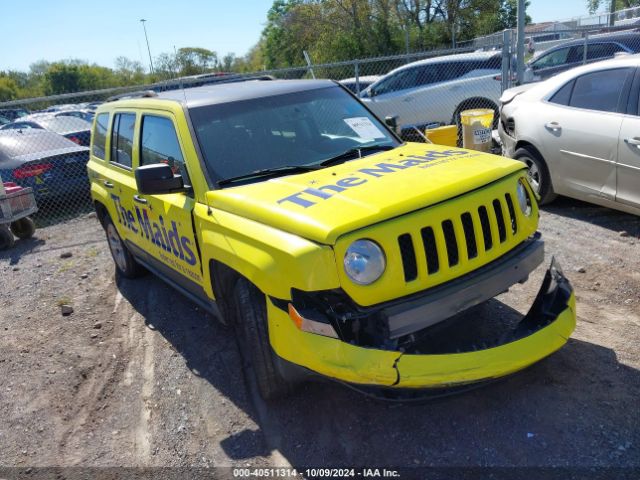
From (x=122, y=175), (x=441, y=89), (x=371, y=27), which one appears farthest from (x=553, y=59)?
(x=371, y=27)

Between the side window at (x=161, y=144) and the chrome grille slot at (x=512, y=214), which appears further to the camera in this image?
the side window at (x=161, y=144)

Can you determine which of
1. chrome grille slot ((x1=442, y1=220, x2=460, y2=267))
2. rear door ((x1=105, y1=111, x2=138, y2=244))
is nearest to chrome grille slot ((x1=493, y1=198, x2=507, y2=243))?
chrome grille slot ((x1=442, y1=220, x2=460, y2=267))

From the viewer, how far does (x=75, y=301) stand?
5.82 meters

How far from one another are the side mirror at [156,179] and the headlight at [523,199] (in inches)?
85.3

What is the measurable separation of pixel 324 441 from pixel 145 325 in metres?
2.51

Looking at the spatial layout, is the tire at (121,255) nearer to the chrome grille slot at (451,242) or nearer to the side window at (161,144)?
the side window at (161,144)

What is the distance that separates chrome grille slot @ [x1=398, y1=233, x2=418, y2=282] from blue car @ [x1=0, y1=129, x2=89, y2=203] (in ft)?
27.6

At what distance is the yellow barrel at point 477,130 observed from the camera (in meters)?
8.15

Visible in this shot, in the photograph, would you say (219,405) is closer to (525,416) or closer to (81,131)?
(525,416)

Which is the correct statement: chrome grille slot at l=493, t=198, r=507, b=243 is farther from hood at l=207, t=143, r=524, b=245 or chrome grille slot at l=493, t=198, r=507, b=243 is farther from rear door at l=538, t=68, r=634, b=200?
rear door at l=538, t=68, r=634, b=200

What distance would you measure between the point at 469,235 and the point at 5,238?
7425 mm

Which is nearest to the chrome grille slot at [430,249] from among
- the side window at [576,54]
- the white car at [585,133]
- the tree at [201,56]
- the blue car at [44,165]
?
the white car at [585,133]

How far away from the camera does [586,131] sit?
557cm

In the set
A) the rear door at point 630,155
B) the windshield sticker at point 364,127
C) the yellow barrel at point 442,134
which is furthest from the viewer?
the yellow barrel at point 442,134
